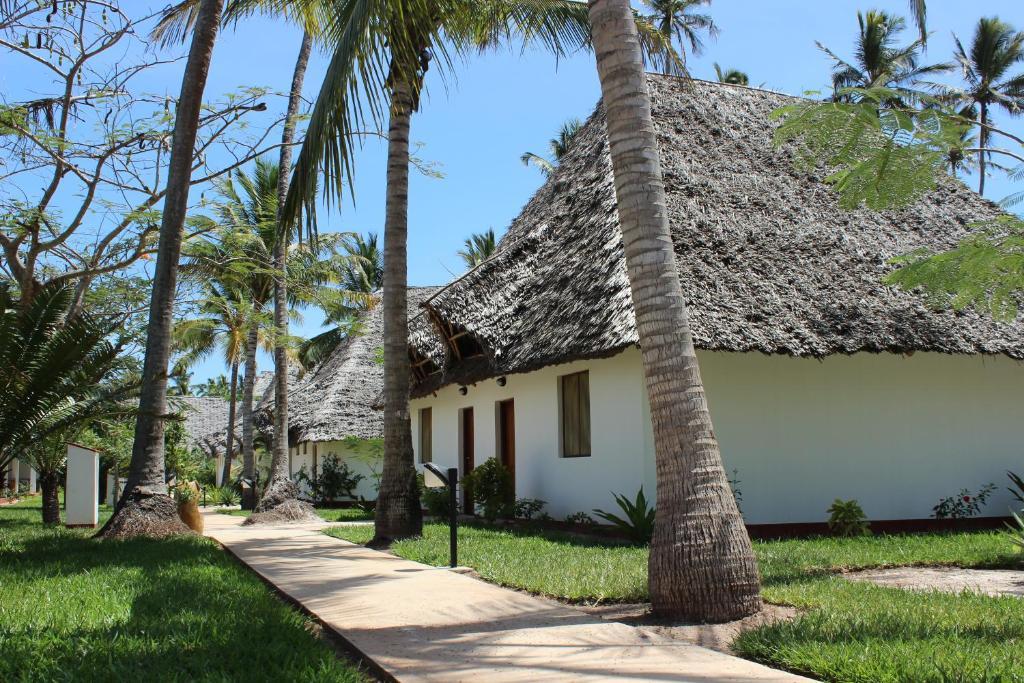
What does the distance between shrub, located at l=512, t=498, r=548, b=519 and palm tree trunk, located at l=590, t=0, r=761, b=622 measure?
809cm

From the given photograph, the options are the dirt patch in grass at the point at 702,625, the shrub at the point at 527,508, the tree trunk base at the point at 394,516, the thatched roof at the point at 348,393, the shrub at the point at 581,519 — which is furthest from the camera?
the thatched roof at the point at 348,393

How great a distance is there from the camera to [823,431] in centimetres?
1252

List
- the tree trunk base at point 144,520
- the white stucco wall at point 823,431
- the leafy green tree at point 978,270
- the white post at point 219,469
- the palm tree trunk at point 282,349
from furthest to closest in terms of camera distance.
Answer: the white post at point 219,469
the palm tree trunk at point 282,349
the white stucco wall at point 823,431
the tree trunk base at point 144,520
the leafy green tree at point 978,270

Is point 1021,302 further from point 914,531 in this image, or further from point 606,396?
A: point 606,396

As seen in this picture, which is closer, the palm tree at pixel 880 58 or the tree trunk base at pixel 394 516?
the tree trunk base at pixel 394 516

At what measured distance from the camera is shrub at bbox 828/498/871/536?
460 inches

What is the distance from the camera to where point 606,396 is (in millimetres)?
12383

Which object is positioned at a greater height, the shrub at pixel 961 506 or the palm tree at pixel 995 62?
the palm tree at pixel 995 62

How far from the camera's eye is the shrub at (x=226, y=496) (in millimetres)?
27438

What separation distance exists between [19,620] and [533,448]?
962 centimetres

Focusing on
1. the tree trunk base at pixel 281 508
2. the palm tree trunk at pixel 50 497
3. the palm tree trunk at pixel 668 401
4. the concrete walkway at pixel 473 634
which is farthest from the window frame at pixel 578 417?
the palm tree trunk at pixel 50 497

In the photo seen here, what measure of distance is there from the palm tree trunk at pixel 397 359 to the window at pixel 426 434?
914 centimetres

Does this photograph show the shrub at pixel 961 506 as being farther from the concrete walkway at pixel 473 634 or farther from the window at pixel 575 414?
the concrete walkway at pixel 473 634

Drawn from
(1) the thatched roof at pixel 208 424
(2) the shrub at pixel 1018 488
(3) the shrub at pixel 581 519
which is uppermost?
(1) the thatched roof at pixel 208 424
